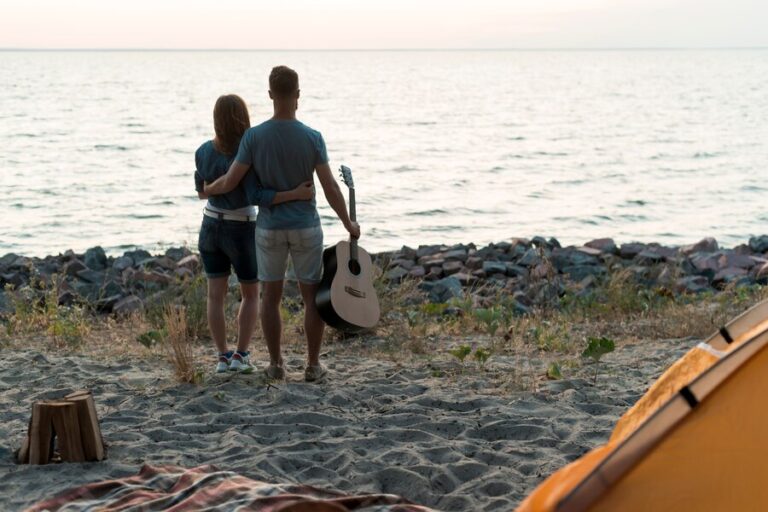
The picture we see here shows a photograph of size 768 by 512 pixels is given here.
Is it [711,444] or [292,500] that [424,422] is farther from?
[711,444]

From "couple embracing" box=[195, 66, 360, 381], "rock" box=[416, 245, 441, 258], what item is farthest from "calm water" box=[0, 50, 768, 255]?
"couple embracing" box=[195, 66, 360, 381]

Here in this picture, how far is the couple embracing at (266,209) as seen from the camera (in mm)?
7172

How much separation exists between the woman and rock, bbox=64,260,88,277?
888cm

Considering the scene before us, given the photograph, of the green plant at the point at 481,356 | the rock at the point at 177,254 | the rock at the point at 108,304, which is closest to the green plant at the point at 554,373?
the green plant at the point at 481,356

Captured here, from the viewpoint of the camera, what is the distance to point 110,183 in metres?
32.2

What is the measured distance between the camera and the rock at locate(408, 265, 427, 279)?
15.6 meters

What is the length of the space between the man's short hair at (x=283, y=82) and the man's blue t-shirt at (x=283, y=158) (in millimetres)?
185

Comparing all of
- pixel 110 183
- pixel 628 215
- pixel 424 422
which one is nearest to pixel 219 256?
pixel 424 422

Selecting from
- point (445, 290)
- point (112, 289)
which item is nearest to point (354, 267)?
point (445, 290)

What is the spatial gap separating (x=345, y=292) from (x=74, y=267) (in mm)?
9872

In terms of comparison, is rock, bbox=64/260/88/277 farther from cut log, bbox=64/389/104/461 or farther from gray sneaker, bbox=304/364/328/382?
cut log, bbox=64/389/104/461

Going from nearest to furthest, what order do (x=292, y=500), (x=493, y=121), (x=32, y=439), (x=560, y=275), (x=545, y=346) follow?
(x=292, y=500), (x=32, y=439), (x=545, y=346), (x=560, y=275), (x=493, y=121)

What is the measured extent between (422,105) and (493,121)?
1318 cm

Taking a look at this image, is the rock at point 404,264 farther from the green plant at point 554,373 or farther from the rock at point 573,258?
the green plant at point 554,373
